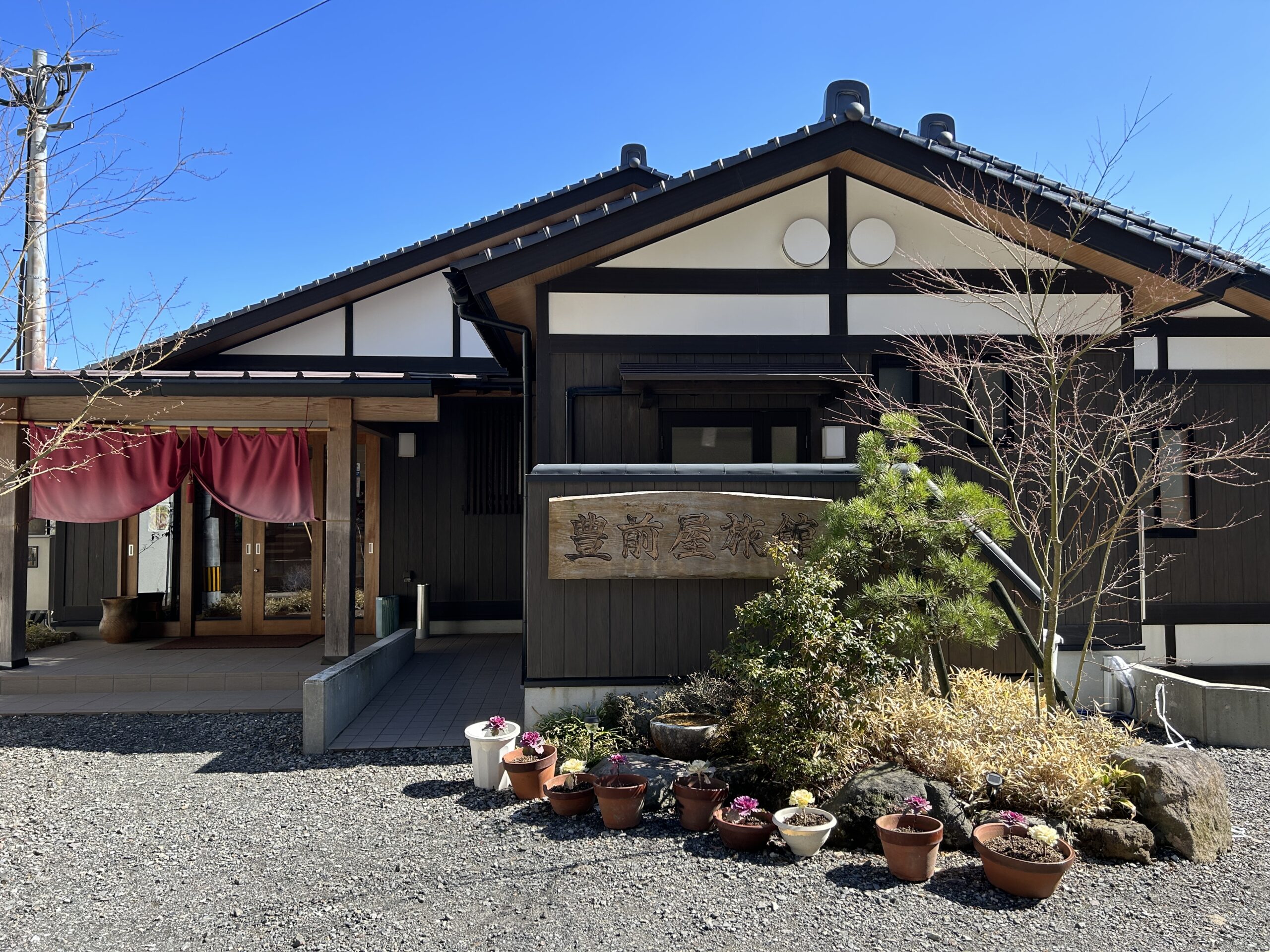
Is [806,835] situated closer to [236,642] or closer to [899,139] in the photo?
[899,139]

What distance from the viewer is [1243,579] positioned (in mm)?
7828

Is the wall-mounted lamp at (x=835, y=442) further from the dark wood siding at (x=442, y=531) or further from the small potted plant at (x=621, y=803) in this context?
the dark wood siding at (x=442, y=531)

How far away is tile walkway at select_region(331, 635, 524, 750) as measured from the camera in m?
6.14

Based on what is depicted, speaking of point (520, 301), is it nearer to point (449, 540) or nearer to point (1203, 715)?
point (449, 540)

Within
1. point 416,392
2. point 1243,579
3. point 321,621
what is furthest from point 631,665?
point 1243,579

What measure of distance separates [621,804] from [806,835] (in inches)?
40.7

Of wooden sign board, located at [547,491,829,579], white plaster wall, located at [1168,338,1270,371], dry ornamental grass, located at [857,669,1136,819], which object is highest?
white plaster wall, located at [1168,338,1270,371]

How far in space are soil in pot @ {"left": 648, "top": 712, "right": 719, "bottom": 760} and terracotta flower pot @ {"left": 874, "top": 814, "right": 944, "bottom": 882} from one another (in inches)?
56.9

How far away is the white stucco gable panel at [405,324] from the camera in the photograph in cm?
991

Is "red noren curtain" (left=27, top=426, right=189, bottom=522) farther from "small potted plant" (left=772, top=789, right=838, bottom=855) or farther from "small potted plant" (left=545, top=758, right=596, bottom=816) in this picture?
"small potted plant" (left=772, top=789, right=838, bottom=855)

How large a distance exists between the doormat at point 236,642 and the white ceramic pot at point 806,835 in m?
6.75

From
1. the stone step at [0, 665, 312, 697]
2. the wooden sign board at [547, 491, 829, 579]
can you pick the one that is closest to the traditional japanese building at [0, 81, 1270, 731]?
the wooden sign board at [547, 491, 829, 579]

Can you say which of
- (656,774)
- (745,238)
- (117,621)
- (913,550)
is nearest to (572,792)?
(656,774)

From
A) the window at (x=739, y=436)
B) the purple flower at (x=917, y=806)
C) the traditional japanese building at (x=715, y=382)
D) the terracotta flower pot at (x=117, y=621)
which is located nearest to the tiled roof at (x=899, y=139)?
the traditional japanese building at (x=715, y=382)
